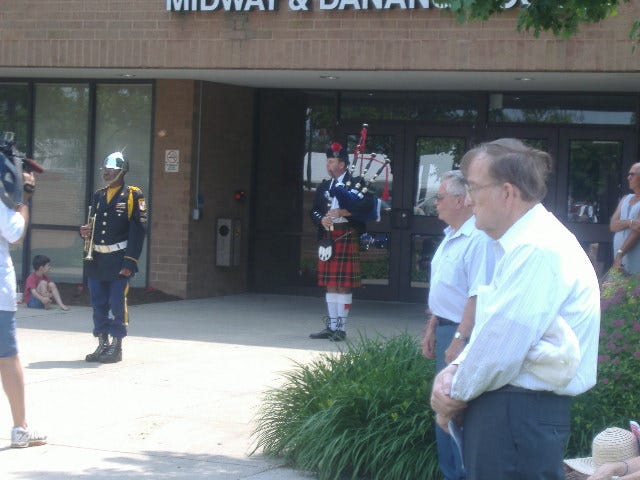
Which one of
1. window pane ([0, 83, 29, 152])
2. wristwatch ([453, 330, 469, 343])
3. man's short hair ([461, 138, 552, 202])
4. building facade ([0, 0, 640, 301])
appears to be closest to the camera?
man's short hair ([461, 138, 552, 202])

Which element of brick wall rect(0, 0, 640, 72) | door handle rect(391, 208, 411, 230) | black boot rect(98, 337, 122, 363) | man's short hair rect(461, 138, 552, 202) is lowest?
black boot rect(98, 337, 122, 363)

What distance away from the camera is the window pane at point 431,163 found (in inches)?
557

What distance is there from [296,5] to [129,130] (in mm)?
3504

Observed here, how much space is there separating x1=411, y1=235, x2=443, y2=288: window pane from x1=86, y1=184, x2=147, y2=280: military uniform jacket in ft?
18.9

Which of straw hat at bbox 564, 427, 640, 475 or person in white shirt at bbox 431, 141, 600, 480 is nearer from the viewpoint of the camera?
person in white shirt at bbox 431, 141, 600, 480

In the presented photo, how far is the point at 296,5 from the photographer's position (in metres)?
12.1

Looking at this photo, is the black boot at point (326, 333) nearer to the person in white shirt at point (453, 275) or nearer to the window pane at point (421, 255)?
the window pane at point (421, 255)

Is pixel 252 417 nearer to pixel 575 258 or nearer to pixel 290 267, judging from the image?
pixel 575 258

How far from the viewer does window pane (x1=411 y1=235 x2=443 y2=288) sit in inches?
561

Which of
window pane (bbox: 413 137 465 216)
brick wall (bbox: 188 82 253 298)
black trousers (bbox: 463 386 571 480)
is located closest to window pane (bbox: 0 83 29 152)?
brick wall (bbox: 188 82 253 298)

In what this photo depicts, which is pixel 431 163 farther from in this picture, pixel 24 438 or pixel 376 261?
pixel 24 438

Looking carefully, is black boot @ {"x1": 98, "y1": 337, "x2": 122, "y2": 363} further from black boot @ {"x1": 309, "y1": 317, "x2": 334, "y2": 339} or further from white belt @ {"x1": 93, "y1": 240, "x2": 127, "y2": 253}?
black boot @ {"x1": 309, "y1": 317, "x2": 334, "y2": 339}

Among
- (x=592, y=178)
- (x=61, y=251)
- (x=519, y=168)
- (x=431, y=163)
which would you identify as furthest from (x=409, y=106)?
(x=519, y=168)

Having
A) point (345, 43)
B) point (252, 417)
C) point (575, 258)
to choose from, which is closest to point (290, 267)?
point (345, 43)
